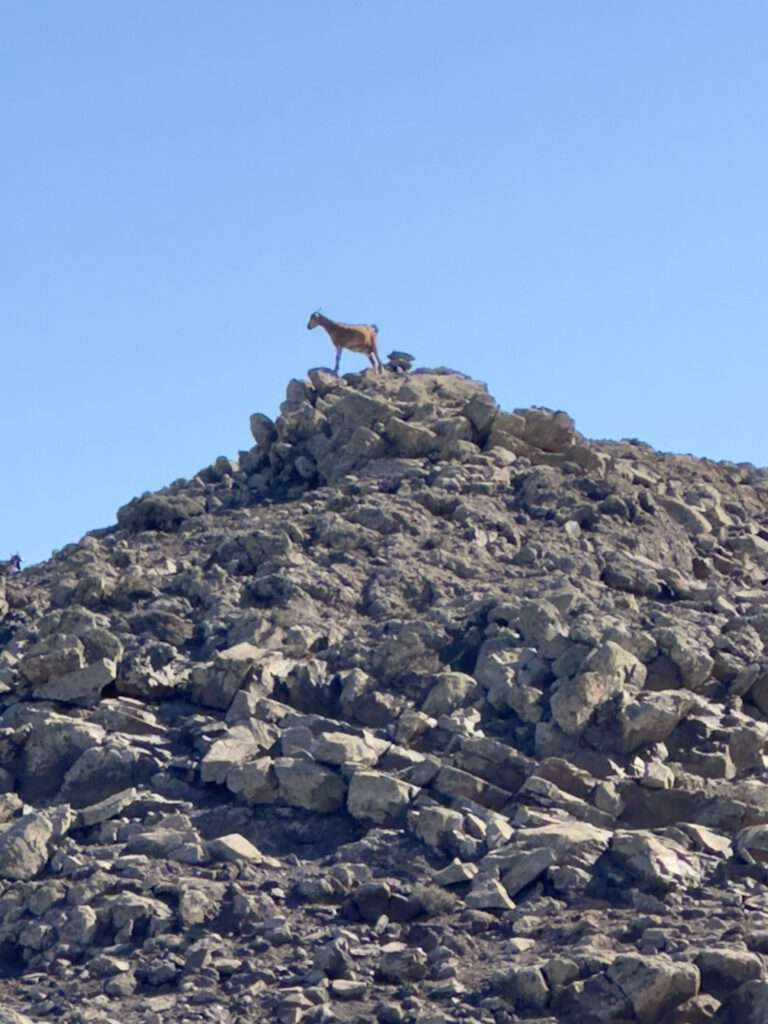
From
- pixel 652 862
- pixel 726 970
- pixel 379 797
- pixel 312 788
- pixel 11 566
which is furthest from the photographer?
pixel 11 566

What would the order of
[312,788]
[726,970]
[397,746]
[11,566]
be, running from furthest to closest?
[11,566] → [397,746] → [312,788] → [726,970]

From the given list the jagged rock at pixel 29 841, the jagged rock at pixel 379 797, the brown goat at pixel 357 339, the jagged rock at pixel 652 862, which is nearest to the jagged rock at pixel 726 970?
the jagged rock at pixel 652 862

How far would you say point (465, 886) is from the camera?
63.1 ft

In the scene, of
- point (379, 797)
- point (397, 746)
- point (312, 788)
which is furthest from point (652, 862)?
point (312, 788)

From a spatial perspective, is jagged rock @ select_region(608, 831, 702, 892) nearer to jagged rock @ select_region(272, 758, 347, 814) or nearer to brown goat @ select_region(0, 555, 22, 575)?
jagged rock @ select_region(272, 758, 347, 814)

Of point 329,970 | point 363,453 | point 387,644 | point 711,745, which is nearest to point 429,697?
point 387,644

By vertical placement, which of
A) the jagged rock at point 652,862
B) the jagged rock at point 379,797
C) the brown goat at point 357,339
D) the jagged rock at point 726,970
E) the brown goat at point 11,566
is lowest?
the jagged rock at point 726,970

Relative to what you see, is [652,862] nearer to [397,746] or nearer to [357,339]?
[397,746]

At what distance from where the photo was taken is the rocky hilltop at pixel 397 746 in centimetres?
1817

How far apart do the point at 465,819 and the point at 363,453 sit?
8.65 meters

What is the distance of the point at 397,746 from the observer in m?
21.2

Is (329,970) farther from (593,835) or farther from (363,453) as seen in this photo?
(363,453)

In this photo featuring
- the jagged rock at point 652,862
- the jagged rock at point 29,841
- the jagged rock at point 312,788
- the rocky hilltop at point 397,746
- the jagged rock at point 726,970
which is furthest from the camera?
the jagged rock at point 312,788

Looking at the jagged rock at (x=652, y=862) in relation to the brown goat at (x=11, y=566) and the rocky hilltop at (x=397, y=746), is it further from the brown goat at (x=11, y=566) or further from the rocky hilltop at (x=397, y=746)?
the brown goat at (x=11, y=566)
